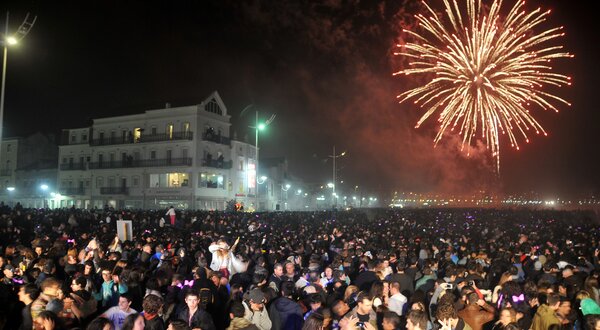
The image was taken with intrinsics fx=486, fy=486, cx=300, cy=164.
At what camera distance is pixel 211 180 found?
51188 millimetres

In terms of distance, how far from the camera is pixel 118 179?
53.2 m

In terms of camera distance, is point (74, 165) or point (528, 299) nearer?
point (528, 299)

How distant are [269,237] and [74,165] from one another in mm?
45741

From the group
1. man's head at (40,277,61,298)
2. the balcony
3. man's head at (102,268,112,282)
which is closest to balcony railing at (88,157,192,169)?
the balcony

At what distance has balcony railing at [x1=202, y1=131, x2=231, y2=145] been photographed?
50.0 metres

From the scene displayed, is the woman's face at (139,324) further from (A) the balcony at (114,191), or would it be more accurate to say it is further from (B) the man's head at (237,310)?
(A) the balcony at (114,191)

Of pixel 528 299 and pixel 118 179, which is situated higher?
pixel 118 179

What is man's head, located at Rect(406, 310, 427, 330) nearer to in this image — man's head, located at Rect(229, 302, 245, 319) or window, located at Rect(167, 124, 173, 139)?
man's head, located at Rect(229, 302, 245, 319)

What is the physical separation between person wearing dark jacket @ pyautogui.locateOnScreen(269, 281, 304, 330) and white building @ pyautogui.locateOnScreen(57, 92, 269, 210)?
42001 mm

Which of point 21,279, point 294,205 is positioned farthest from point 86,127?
point 21,279

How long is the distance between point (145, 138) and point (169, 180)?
17.5ft

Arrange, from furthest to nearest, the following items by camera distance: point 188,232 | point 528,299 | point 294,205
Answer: point 294,205 < point 188,232 < point 528,299

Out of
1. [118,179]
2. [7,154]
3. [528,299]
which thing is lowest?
[528,299]

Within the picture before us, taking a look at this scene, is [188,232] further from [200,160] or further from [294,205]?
[294,205]
